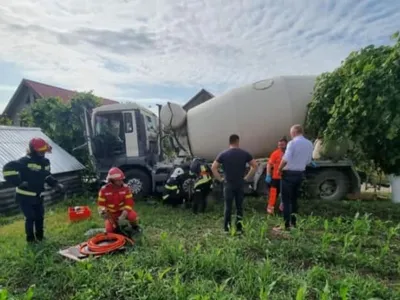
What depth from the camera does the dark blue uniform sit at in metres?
5.23

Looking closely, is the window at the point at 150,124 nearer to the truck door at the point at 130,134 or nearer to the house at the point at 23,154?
the truck door at the point at 130,134

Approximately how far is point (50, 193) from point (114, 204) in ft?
16.8

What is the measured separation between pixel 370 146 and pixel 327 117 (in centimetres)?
132

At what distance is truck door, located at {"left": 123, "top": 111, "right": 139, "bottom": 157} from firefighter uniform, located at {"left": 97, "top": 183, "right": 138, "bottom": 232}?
14.6ft

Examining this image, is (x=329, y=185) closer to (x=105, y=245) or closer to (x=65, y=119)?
(x=105, y=245)

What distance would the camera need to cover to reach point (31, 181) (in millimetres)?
5328

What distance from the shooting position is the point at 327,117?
27.1ft

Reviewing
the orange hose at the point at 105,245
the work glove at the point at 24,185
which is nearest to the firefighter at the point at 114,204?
the orange hose at the point at 105,245

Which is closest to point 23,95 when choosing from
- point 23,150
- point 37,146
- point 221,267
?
point 23,150

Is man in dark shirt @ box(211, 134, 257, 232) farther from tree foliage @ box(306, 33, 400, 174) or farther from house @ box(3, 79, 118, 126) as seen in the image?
house @ box(3, 79, 118, 126)

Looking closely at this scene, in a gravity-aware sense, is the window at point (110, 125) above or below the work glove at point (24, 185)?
above

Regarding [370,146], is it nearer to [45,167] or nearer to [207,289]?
[207,289]

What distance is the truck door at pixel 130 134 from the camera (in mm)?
9766

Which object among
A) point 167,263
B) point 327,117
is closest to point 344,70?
point 327,117
